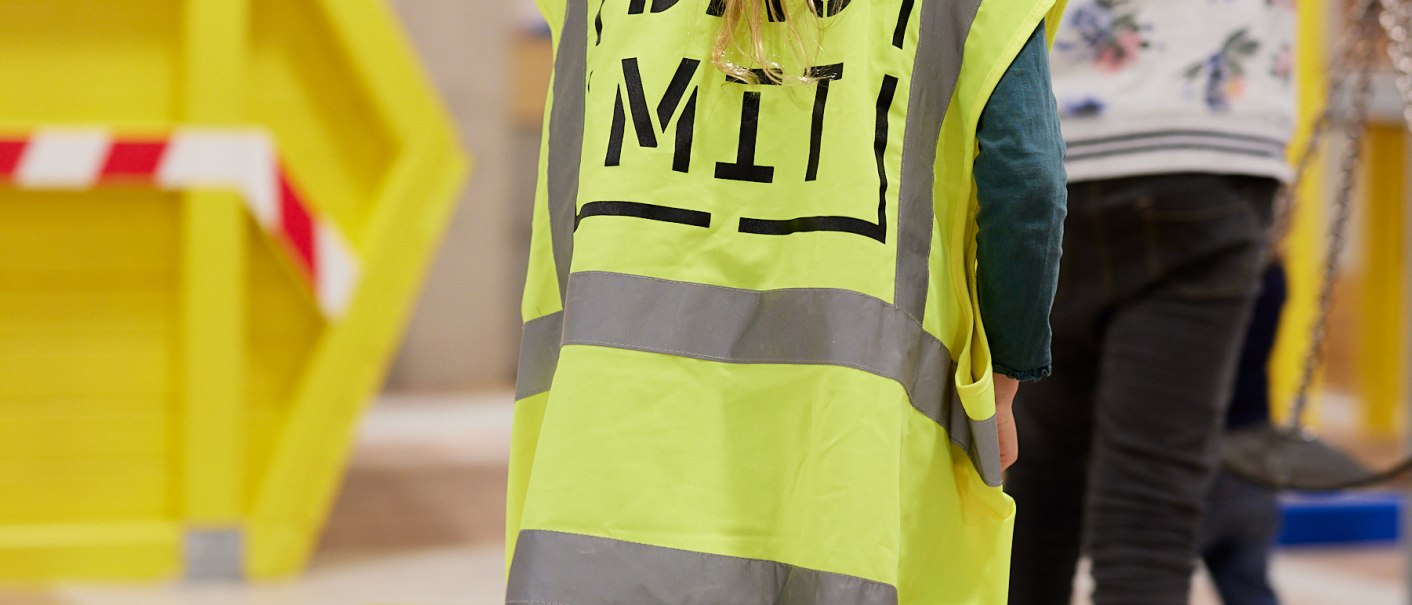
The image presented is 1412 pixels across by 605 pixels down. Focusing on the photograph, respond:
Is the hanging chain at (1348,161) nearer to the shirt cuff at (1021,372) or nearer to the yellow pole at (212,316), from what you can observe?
the shirt cuff at (1021,372)

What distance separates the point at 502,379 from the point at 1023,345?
5.96m

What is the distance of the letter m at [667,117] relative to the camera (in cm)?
110

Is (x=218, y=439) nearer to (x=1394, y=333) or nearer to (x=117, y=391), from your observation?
(x=117, y=391)

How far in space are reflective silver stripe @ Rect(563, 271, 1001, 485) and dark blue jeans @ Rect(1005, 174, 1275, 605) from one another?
0.60 meters

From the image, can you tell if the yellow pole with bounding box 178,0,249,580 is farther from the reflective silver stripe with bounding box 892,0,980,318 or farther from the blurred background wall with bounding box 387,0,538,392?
the blurred background wall with bounding box 387,0,538,392

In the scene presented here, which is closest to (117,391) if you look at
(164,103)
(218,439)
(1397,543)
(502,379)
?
(218,439)

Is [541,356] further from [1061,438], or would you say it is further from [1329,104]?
[1329,104]

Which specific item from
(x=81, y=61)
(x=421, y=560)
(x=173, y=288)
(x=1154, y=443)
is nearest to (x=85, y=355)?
(x=173, y=288)

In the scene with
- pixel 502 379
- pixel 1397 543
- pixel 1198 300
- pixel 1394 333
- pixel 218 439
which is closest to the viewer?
pixel 1198 300

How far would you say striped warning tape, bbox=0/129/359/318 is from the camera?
286cm

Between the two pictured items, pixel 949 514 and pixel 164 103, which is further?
pixel 164 103

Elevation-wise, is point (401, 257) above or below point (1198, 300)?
below

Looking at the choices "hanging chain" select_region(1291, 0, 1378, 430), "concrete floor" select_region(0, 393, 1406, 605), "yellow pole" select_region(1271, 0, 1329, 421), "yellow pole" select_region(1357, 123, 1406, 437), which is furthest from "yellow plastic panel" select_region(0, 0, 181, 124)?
"yellow pole" select_region(1357, 123, 1406, 437)

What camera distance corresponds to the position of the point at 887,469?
42.3 inches
